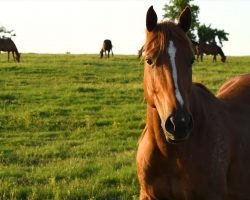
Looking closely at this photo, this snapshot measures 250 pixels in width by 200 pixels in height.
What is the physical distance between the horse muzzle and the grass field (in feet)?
5.72

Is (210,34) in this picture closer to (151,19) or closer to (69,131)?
(69,131)

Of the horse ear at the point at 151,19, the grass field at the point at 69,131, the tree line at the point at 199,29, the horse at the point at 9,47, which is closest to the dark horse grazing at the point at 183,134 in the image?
the horse ear at the point at 151,19

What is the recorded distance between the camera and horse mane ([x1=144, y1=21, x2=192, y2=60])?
14.8 feet

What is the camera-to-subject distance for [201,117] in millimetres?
5051

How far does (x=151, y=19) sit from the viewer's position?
475cm

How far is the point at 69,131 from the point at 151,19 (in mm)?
9804

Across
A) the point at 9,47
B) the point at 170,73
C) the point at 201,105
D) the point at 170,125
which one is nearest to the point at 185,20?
the point at 170,73

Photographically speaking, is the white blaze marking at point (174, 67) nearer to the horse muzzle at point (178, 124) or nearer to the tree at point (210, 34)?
the horse muzzle at point (178, 124)

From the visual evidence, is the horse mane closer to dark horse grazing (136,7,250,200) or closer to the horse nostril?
dark horse grazing (136,7,250,200)

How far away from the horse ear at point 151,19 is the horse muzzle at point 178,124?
1082 millimetres

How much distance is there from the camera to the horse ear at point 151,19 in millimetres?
4746

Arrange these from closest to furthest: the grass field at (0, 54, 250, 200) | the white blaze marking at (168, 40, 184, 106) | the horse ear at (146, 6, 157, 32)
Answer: the white blaze marking at (168, 40, 184, 106)
the horse ear at (146, 6, 157, 32)
the grass field at (0, 54, 250, 200)

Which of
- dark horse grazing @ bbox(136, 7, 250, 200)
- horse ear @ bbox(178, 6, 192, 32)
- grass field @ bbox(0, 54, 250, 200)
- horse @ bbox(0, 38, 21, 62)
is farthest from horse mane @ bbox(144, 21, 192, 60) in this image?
horse @ bbox(0, 38, 21, 62)

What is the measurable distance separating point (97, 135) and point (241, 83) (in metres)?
7.54
